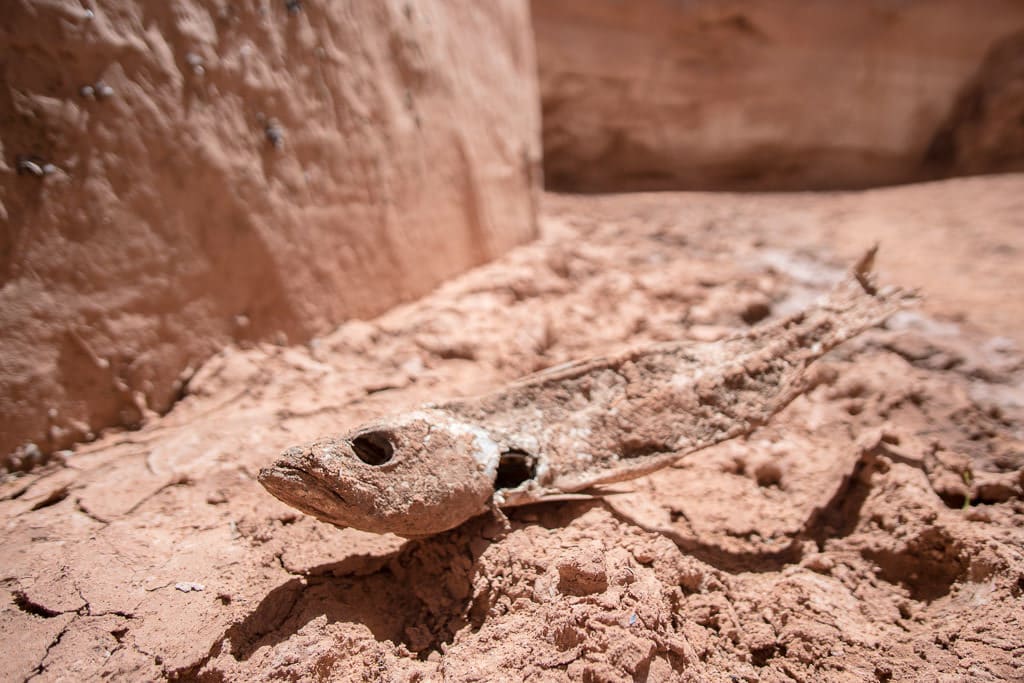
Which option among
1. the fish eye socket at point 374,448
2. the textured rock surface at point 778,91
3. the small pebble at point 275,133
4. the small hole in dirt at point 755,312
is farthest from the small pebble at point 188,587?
the textured rock surface at point 778,91

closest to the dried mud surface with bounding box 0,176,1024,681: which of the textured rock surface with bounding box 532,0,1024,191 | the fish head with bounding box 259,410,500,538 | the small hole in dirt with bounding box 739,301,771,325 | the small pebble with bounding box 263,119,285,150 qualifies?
the fish head with bounding box 259,410,500,538

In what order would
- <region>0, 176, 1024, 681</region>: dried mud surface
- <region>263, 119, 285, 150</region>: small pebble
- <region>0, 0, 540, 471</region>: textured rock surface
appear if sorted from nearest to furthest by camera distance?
<region>0, 176, 1024, 681</region>: dried mud surface < <region>0, 0, 540, 471</region>: textured rock surface < <region>263, 119, 285, 150</region>: small pebble

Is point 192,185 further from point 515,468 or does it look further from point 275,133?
point 515,468

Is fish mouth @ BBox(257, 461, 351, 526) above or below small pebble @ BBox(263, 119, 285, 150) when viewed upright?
below

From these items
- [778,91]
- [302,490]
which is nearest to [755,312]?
[302,490]

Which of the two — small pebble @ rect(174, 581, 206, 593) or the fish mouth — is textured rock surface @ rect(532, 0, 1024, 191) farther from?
small pebble @ rect(174, 581, 206, 593)

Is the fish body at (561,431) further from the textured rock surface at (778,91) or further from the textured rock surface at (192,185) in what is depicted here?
the textured rock surface at (778,91)

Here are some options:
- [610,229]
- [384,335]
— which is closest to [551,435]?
[384,335]

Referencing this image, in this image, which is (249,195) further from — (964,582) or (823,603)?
(964,582)
